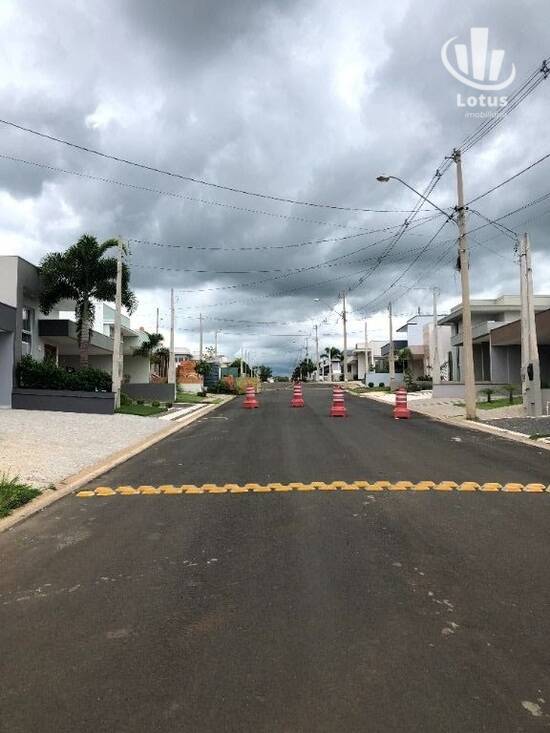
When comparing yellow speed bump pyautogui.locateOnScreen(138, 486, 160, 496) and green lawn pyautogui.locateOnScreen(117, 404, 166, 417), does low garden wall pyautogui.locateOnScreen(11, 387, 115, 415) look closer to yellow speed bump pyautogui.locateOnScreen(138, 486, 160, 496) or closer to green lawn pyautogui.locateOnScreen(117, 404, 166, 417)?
green lawn pyautogui.locateOnScreen(117, 404, 166, 417)

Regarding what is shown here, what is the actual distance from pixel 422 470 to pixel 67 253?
19.3 meters

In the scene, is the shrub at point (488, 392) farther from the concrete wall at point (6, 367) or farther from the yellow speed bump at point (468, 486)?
the concrete wall at point (6, 367)

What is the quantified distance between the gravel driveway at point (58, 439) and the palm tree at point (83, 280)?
5.87 m

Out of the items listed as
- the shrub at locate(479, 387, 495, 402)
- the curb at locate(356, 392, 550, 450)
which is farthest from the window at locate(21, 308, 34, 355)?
the shrub at locate(479, 387, 495, 402)

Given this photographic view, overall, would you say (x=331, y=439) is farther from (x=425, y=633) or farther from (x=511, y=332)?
(x=511, y=332)

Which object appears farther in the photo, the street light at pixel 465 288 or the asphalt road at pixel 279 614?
the street light at pixel 465 288

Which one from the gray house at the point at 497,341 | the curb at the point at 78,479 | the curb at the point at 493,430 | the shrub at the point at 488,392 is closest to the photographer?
the curb at the point at 78,479

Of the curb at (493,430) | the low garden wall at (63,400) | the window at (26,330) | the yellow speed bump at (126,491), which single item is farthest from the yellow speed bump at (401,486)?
the window at (26,330)

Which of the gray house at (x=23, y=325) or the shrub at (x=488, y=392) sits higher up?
the gray house at (x=23, y=325)

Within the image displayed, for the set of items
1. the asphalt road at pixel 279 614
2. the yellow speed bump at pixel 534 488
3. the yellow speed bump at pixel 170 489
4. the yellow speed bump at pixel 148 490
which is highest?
the yellow speed bump at pixel 534 488

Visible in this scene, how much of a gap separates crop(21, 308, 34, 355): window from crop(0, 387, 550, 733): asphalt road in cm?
1639

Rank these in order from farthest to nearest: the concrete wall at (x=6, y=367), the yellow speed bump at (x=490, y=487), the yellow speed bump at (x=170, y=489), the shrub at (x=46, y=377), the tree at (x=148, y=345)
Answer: the tree at (x=148, y=345), the shrub at (x=46, y=377), the concrete wall at (x=6, y=367), the yellow speed bump at (x=170, y=489), the yellow speed bump at (x=490, y=487)

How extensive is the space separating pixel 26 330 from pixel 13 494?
676 inches

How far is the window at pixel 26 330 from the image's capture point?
74.3 feet
